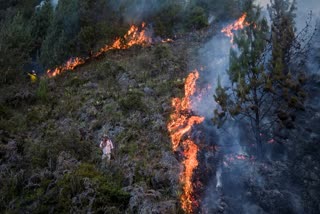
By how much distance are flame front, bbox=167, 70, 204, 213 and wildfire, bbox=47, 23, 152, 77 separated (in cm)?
542

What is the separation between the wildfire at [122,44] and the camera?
1744 centimetres

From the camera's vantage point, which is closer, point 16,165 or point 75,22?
point 16,165

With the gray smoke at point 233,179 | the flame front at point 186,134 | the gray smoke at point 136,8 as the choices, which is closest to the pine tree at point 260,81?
the gray smoke at point 233,179

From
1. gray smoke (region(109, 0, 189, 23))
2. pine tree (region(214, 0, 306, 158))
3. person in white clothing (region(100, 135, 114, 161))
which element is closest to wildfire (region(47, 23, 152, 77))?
gray smoke (region(109, 0, 189, 23))

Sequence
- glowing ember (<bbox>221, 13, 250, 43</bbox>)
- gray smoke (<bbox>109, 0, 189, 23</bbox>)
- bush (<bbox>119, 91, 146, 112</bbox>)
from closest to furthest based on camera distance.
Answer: bush (<bbox>119, 91, 146, 112</bbox>) < gray smoke (<bbox>109, 0, 189, 23</bbox>) < glowing ember (<bbox>221, 13, 250, 43</bbox>)

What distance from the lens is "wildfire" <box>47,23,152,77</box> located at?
57.2 feet

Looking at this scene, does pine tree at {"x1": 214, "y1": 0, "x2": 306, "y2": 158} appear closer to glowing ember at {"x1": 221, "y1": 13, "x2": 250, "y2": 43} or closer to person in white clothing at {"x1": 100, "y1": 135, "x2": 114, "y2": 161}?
person in white clothing at {"x1": 100, "y1": 135, "x2": 114, "y2": 161}

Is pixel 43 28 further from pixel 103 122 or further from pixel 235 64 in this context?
pixel 235 64

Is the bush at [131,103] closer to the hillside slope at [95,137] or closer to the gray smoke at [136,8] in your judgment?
the hillside slope at [95,137]

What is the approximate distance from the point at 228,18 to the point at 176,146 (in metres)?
13.5

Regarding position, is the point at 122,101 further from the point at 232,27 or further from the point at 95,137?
the point at 232,27

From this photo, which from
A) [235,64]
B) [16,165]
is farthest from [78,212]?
[235,64]

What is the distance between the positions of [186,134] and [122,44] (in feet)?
29.9

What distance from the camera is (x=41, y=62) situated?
16906mm
